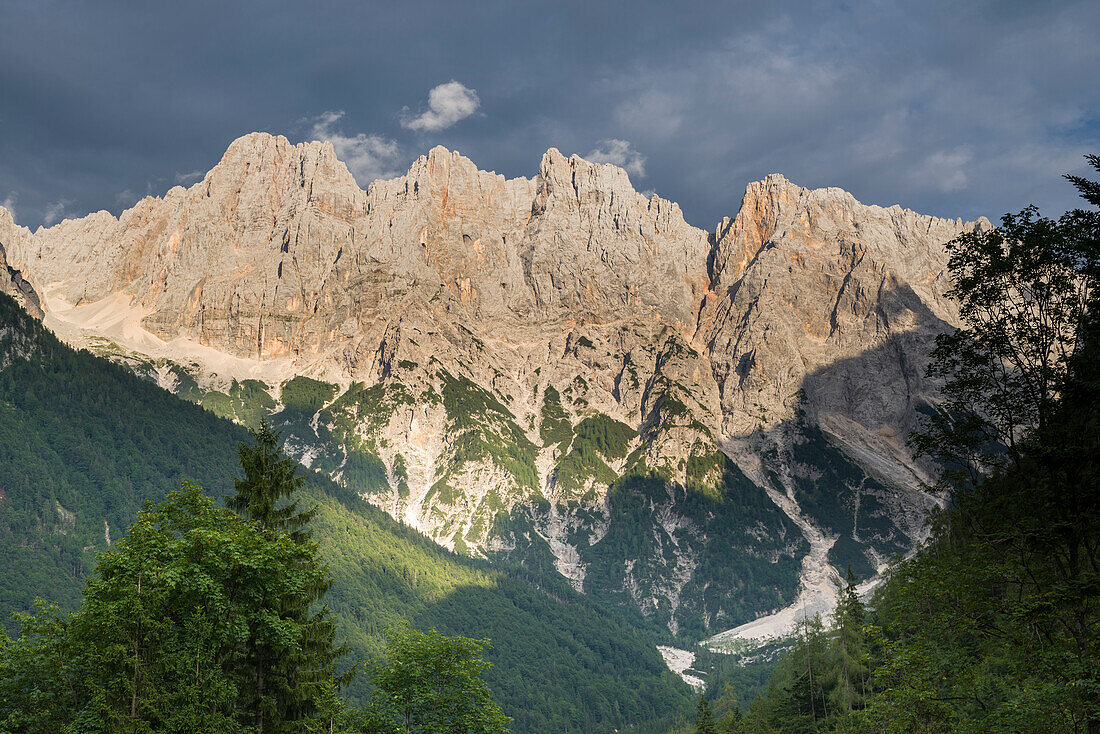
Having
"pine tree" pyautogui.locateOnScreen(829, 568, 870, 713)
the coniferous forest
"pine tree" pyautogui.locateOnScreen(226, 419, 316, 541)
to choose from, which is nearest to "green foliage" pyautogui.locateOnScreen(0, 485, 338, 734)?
the coniferous forest

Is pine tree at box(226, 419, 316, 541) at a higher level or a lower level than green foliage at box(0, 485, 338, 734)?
higher

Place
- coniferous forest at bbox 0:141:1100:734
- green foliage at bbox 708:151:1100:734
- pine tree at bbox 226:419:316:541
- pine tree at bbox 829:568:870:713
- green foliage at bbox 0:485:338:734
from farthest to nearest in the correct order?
1. pine tree at bbox 829:568:870:713
2. pine tree at bbox 226:419:316:541
3. green foliage at bbox 0:485:338:734
4. coniferous forest at bbox 0:141:1100:734
5. green foliage at bbox 708:151:1100:734

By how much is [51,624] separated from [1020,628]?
33.3m

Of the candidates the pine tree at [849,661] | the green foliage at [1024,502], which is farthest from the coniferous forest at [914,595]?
the pine tree at [849,661]

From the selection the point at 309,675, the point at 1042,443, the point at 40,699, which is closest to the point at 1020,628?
the point at 1042,443

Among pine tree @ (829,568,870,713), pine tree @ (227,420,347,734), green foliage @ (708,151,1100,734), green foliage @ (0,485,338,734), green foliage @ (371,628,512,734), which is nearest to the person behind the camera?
green foliage @ (708,151,1100,734)

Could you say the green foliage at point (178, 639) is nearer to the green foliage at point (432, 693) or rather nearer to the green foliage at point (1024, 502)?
the green foliage at point (432, 693)

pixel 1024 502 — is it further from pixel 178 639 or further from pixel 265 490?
pixel 265 490

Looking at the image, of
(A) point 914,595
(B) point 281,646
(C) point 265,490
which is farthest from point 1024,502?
(C) point 265,490

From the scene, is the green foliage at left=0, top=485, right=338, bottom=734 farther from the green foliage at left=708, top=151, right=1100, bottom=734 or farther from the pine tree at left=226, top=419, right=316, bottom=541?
the green foliage at left=708, top=151, right=1100, bottom=734

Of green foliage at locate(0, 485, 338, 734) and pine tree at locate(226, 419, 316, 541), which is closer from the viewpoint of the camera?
green foliage at locate(0, 485, 338, 734)

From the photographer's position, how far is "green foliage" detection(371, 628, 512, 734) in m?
37.8

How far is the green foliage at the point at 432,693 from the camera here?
37812mm

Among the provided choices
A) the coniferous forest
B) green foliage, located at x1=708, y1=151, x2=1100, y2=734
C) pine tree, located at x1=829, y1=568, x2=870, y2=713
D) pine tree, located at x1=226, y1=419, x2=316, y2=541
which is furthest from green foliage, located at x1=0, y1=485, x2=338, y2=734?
pine tree, located at x1=829, y1=568, x2=870, y2=713
